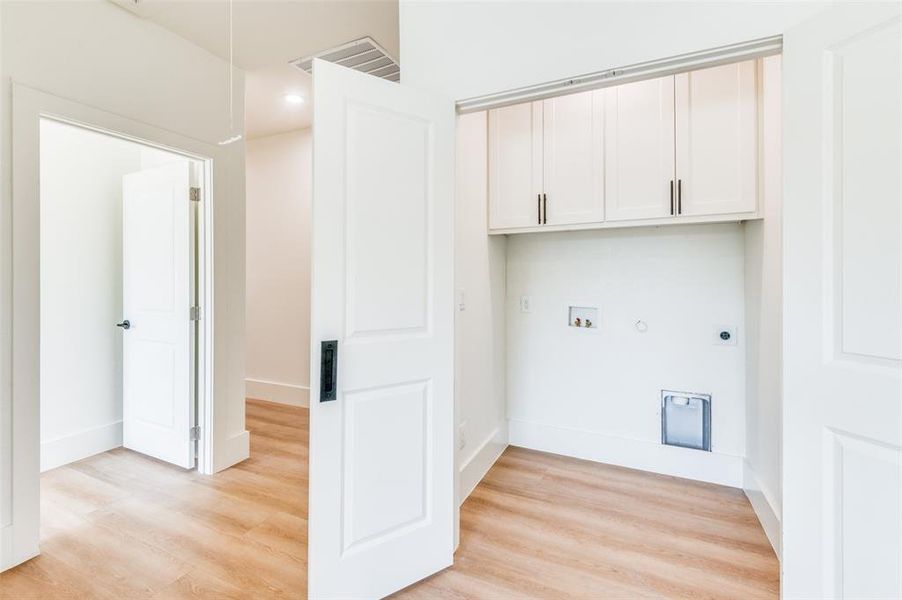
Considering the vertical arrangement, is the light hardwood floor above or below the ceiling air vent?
below

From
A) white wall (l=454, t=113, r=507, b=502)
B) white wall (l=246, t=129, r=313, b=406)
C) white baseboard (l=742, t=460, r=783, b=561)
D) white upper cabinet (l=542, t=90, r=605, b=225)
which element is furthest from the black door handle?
white wall (l=246, t=129, r=313, b=406)

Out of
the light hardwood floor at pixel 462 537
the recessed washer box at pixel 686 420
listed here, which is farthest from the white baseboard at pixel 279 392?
the recessed washer box at pixel 686 420

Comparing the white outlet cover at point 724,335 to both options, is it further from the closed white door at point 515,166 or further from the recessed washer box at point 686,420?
the closed white door at point 515,166

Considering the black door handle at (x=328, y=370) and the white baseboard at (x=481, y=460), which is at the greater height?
the black door handle at (x=328, y=370)

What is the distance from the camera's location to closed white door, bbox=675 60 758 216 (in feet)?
6.97

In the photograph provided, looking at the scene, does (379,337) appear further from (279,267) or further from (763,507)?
(279,267)

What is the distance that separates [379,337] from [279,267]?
318 centimetres

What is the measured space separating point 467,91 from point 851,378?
1657mm

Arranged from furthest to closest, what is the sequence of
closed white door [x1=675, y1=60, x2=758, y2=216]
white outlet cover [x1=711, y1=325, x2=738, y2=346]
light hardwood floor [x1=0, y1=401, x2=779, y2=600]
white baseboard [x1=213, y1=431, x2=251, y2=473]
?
white baseboard [x1=213, y1=431, x2=251, y2=473], white outlet cover [x1=711, y1=325, x2=738, y2=346], closed white door [x1=675, y1=60, x2=758, y2=216], light hardwood floor [x1=0, y1=401, x2=779, y2=600]

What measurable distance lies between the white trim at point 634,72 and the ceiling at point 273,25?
42.1 inches

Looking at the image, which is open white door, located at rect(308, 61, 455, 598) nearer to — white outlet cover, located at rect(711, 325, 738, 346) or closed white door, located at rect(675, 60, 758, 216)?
closed white door, located at rect(675, 60, 758, 216)

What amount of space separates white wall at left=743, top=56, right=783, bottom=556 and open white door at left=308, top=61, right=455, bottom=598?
1.51 meters

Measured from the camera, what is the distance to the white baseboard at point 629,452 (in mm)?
2531

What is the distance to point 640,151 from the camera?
2.39m
